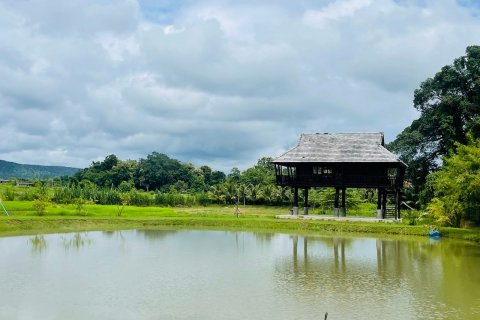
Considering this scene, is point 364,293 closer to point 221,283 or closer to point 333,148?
point 221,283

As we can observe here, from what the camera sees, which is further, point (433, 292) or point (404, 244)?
point (404, 244)

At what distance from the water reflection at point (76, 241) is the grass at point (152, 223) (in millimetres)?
2804

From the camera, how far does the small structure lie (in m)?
32.2

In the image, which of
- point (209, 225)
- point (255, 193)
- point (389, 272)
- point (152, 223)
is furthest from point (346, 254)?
point (255, 193)

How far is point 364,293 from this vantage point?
13.7m

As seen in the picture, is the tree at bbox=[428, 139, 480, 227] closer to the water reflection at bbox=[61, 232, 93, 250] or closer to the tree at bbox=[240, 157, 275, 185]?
the water reflection at bbox=[61, 232, 93, 250]

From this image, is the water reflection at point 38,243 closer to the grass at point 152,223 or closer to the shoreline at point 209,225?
the shoreline at point 209,225

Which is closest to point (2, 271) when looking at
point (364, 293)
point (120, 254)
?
point (120, 254)

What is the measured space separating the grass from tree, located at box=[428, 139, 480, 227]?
48.3 inches

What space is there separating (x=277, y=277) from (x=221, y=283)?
210cm

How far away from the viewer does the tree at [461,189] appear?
24656mm

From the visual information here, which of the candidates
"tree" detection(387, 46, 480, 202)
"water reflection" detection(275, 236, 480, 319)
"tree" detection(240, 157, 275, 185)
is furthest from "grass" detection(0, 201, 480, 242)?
"tree" detection(240, 157, 275, 185)

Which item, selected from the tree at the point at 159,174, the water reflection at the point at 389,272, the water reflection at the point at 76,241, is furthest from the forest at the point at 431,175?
the tree at the point at 159,174

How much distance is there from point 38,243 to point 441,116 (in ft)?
84.9
